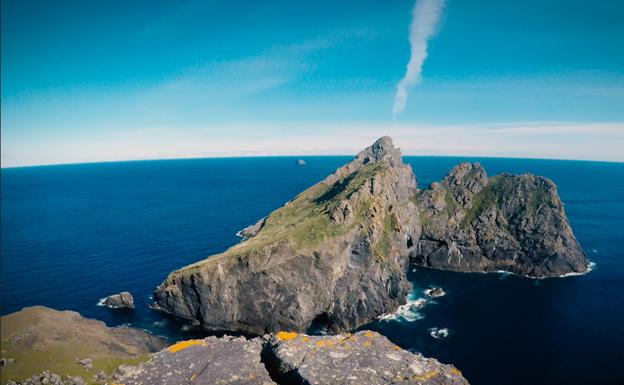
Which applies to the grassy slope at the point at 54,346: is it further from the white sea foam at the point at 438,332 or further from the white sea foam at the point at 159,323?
the white sea foam at the point at 438,332

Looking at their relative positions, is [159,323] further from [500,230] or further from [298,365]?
[500,230]

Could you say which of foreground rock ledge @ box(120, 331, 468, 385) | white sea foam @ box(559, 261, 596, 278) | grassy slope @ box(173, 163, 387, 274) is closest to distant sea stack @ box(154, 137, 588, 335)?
grassy slope @ box(173, 163, 387, 274)

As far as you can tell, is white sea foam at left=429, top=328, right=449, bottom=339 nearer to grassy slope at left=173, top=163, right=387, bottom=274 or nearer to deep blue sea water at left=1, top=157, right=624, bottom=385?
deep blue sea water at left=1, top=157, right=624, bottom=385

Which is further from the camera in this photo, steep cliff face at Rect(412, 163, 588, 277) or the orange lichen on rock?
steep cliff face at Rect(412, 163, 588, 277)

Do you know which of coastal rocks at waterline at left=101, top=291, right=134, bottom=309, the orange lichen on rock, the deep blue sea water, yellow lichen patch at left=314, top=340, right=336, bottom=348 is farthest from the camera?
coastal rocks at waterline at left=101, top=291, right=134, bottom=309

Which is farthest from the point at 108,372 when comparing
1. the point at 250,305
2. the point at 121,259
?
the point at 121,259

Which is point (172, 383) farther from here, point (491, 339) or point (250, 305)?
point (491, 339)

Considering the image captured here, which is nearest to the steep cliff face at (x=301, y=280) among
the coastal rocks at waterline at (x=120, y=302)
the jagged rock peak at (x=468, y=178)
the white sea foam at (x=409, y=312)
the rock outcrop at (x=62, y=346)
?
the white sea foam at (x=409, y=312)
